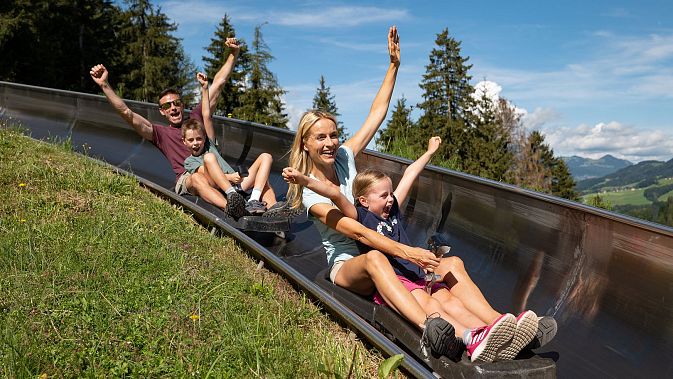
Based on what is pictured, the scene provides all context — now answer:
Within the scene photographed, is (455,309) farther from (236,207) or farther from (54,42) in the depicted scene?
(54,42)

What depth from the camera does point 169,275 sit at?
4289 millimetres

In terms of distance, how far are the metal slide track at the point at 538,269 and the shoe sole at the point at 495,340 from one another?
6 cm

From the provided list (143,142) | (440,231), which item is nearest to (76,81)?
(143,142)

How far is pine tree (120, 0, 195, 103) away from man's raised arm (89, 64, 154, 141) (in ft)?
114

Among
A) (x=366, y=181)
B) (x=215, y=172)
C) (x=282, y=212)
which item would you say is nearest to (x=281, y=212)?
(x=282, y=212)

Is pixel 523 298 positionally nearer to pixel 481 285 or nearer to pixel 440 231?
pixel 481 285

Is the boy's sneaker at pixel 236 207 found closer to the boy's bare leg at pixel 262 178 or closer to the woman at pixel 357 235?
the boy's bare leg at pixel 262 178

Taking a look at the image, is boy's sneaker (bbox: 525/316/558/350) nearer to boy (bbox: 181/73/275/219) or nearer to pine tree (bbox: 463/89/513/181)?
boy (bbox: 181/73/275/219)

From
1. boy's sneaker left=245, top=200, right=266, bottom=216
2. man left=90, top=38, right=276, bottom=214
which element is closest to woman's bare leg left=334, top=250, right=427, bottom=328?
boy's sneaker left=245, top=200, right=266, bottom=216

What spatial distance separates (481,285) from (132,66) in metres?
40.6

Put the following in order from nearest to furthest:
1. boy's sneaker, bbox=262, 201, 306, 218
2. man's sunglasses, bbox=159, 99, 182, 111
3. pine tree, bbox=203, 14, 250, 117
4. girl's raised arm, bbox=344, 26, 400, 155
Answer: girl's raised arm, bbox=344, 26, 400, 155 < boy's sneaker, bbox=262, 201, 306, 218 < man's sunglasses, bbox=159, 99, 182, 111 < pine tree, bbox=203, 14, 250, 117

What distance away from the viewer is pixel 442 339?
10.1 ft

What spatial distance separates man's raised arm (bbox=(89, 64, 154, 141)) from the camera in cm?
649

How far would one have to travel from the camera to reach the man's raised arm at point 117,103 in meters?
6.49
